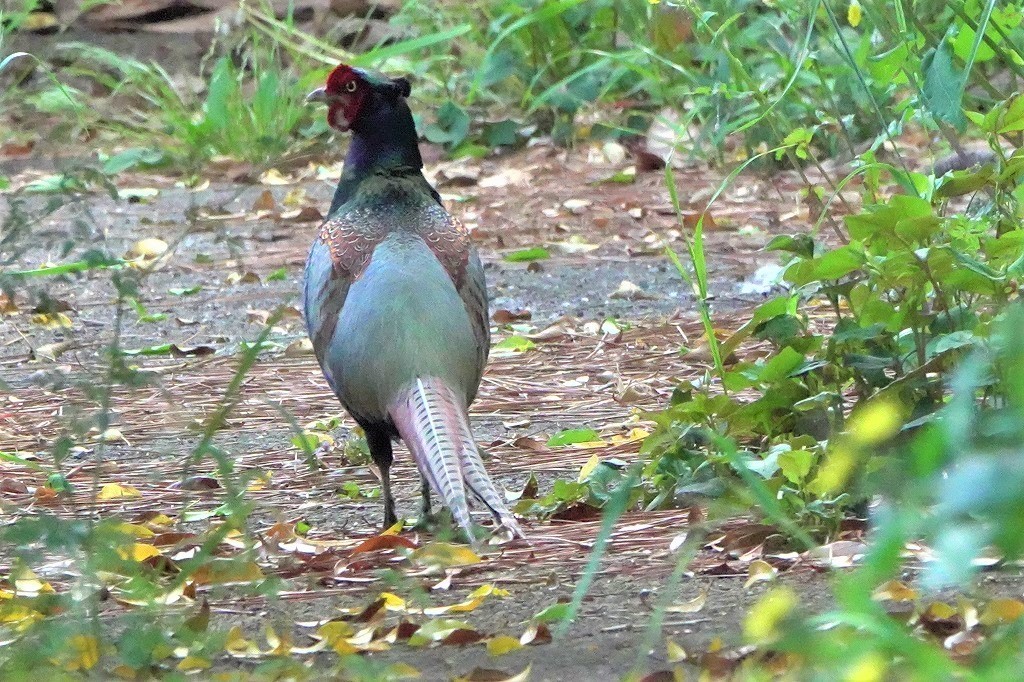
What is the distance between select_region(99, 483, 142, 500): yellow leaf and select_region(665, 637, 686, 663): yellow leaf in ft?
6.02

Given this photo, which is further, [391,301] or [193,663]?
[391,301]

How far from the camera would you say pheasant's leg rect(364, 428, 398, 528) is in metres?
3.63

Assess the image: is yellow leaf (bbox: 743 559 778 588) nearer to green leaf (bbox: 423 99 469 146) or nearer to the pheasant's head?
the pheasant's head

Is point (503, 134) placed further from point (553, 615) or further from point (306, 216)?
point (553, 615)

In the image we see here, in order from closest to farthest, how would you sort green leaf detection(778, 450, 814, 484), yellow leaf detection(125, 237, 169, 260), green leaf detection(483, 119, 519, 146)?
green leaf detection(778, 450, 814, 484), yellow leaf detection(125, 237, 169, 260), green leaf detection(483, 119, 519, 146)

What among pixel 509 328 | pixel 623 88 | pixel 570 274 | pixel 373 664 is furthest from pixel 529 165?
pixel 373 664

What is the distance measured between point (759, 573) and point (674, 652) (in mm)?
403

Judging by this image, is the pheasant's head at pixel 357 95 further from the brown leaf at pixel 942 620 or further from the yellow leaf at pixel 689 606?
the brown leaf at pixel 942 620

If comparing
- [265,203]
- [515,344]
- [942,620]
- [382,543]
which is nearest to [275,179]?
[265,203]

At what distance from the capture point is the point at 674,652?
2.35m

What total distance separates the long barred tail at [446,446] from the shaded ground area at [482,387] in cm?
12

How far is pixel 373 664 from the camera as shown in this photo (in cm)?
225

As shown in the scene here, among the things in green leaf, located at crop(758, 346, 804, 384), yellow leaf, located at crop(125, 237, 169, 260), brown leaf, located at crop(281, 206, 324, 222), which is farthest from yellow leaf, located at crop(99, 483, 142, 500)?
brown leaf, located at crop(281, 206, 324, 222)

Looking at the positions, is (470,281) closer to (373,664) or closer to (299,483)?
(299,483)
